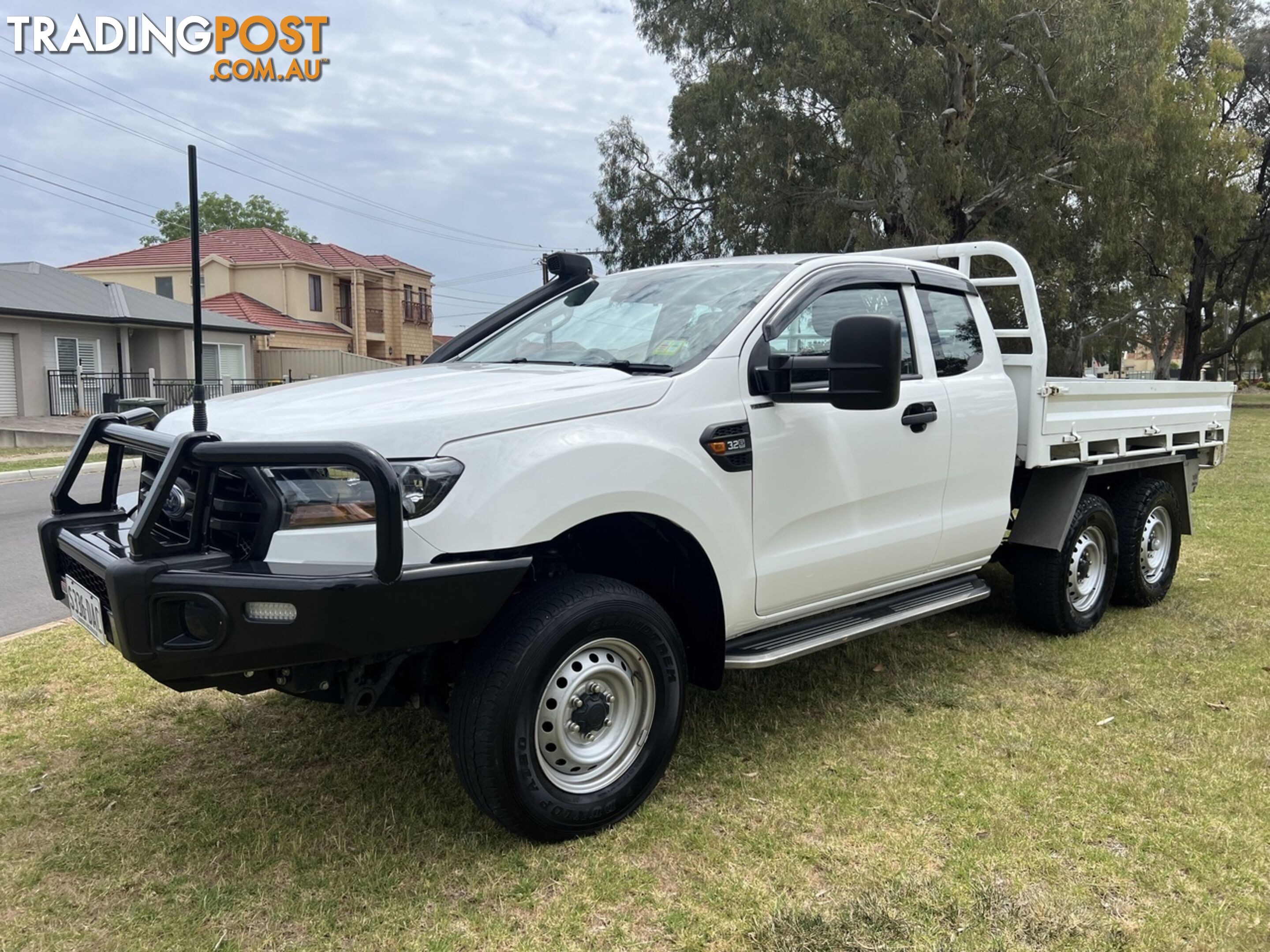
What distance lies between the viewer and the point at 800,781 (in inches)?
147

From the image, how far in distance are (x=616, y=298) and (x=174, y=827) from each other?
2645mm

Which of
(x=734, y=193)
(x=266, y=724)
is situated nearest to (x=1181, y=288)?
(x=734, y=193)

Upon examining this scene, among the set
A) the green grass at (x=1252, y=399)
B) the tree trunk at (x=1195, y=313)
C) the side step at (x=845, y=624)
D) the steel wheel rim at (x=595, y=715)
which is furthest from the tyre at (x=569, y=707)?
the green grass at (x=1252, y=399)

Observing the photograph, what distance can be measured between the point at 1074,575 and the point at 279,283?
41496 millimetres

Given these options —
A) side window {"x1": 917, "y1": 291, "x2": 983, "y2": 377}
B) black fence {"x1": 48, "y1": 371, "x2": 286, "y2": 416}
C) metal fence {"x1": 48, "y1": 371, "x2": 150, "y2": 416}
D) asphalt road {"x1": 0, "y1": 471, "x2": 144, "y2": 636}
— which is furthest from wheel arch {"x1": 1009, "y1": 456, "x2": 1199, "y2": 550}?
metal fence {"x1": 48, "y1": 371, "x2": 150, "y2": 416}

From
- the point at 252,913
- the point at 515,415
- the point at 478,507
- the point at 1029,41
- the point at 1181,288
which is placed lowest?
the point at 252,913

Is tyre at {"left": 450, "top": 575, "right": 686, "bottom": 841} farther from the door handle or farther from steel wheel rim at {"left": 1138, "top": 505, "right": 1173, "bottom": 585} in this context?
steel wheel rim at {"left": 1138, "top": 505, "right": 1173, "bottom": 585}

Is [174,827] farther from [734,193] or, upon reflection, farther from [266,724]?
[734,193]

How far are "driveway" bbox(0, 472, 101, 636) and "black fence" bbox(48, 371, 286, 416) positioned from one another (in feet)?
45.3

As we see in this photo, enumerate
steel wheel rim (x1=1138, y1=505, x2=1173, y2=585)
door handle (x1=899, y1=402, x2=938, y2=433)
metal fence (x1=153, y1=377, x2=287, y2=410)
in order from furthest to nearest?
1. metal fence (x1=153, y1=377, x2=287, y2=410)
2. steel wheel rim (x1=1138, y1=505, x2=1173, y2=585)
3. door handle (x1=899, y1=402, x2=938, y2=433)

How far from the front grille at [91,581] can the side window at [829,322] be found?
235 cm

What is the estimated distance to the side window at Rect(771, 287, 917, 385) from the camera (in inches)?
153

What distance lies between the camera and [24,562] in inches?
321

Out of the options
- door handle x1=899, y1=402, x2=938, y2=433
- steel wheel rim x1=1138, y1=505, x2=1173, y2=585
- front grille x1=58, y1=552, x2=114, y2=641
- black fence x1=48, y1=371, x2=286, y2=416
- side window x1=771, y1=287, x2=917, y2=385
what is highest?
black fence x1=48, y1=371, x2=286, y2=416
